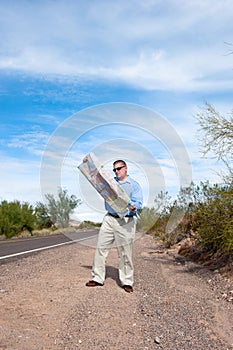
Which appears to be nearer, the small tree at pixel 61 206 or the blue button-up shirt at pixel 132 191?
the blue button-up shirt at pixel 132 191

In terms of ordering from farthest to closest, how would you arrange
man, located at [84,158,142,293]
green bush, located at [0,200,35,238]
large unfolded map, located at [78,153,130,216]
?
1. green bush, located at [0,200,35,238]
2. man, located at [84,158,142,293]
3. large unfolded map, located at [78,153,130,216]

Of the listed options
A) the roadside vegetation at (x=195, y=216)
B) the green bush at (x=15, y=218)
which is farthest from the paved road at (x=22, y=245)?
the green bush at (x=15, y=218)

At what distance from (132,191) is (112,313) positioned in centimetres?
218

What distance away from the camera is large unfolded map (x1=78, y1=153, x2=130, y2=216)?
22.9ft

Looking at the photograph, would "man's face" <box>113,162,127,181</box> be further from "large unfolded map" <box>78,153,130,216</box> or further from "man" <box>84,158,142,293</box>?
"large unfolded map" <box>78,153,130,216</box>

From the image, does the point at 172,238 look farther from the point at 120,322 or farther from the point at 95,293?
the point at 120,322

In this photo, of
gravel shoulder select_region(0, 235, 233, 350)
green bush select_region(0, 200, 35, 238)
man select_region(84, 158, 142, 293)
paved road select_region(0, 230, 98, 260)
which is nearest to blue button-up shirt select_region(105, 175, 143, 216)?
man select_region(84, 158, 142, 293)

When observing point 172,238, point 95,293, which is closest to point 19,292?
point 95,293

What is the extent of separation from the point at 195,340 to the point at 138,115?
23.9 ft

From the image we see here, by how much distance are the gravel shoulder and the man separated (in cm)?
26

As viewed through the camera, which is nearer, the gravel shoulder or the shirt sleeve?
the gravel shoulder

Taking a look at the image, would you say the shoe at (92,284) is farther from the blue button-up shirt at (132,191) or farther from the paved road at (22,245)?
the paved road at (22,245)

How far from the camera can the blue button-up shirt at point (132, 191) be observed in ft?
24.1

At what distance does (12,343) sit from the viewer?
471 cm
